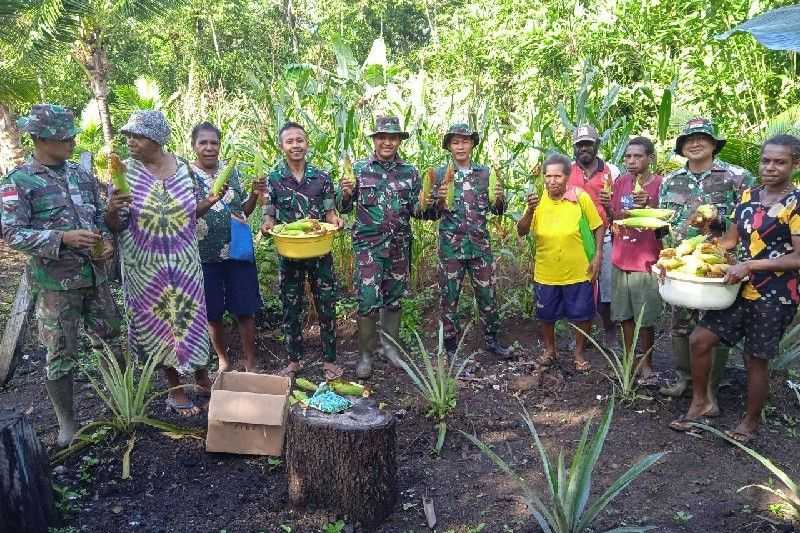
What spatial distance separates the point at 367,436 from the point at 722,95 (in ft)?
23.0

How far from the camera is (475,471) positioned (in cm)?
332

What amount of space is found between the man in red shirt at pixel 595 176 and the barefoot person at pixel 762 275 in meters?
1.14

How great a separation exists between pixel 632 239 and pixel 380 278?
1.74 m

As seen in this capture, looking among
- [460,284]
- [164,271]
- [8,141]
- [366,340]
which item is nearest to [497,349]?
[460,284]

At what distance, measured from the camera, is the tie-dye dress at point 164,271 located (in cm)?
350

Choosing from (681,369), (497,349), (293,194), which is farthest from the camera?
(497,349)

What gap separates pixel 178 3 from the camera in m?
10.9

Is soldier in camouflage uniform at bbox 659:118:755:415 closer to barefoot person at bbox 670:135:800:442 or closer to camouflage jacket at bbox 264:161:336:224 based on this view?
barefoot person at bbox 670:135:800:442

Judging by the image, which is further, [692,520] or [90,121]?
[90,121]

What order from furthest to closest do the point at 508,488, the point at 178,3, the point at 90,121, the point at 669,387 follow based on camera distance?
the point at 90,121
the point at 178,3
the point at 669,387
the point at 508,488

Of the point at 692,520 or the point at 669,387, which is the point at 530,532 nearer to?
the point at 692,520

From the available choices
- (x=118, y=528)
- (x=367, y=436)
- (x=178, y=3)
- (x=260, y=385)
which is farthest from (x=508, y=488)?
(x=178, y=3)

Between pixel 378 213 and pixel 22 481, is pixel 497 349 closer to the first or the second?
pixel 378 213

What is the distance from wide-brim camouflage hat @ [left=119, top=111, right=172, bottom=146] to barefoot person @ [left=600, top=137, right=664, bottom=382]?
2.72 m
